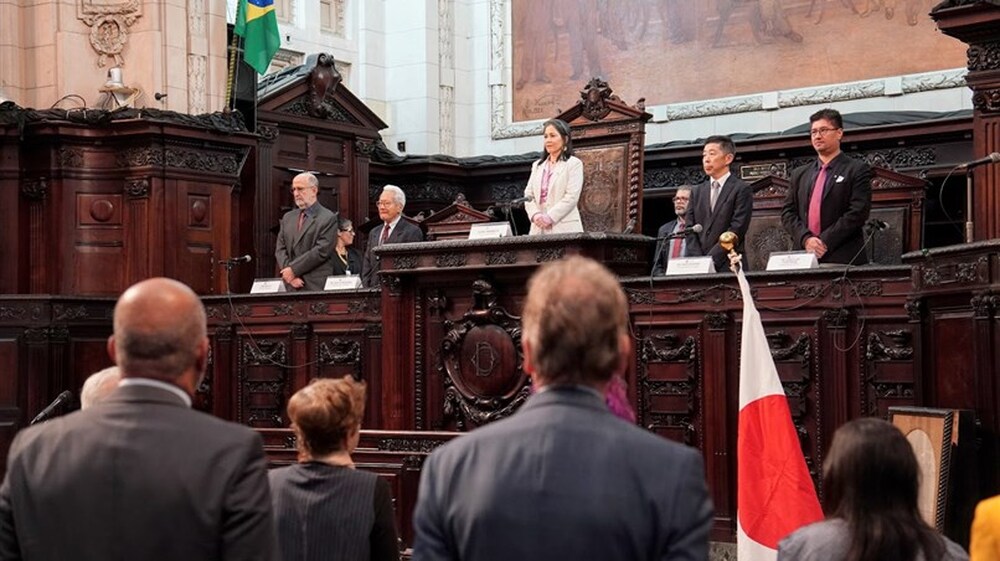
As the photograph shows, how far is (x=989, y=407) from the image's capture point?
19.6ft

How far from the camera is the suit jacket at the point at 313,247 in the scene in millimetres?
9891

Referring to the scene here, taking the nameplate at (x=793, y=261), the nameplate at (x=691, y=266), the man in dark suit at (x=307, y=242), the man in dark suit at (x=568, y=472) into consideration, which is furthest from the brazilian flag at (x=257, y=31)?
the man in dark suit at (x=568, y=472)

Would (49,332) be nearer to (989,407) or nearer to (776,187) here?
(776,187)

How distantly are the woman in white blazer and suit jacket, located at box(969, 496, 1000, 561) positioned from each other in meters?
5.73

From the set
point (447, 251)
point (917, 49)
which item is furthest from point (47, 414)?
point (917, 49)

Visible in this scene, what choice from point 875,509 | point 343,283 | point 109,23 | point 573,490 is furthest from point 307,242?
point 573,490

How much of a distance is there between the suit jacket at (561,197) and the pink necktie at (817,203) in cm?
131

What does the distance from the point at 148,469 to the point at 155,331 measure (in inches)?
9.6

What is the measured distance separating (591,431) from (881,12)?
39.9 feet

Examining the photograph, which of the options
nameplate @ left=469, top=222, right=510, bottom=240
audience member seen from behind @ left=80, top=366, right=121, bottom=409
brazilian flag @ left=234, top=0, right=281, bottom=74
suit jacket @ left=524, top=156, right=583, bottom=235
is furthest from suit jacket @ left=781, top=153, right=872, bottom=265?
brazilian flag @ left=234, top=0, right=281, bottom=74

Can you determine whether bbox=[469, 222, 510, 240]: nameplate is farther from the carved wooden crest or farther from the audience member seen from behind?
the audience member seen from behind

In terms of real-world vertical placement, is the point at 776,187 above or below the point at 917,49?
below

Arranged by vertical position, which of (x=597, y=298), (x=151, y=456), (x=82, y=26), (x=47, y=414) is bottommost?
(x=47, y=414)

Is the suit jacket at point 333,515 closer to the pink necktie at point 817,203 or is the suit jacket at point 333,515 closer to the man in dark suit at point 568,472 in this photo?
the man in dark suit at point 568,472
